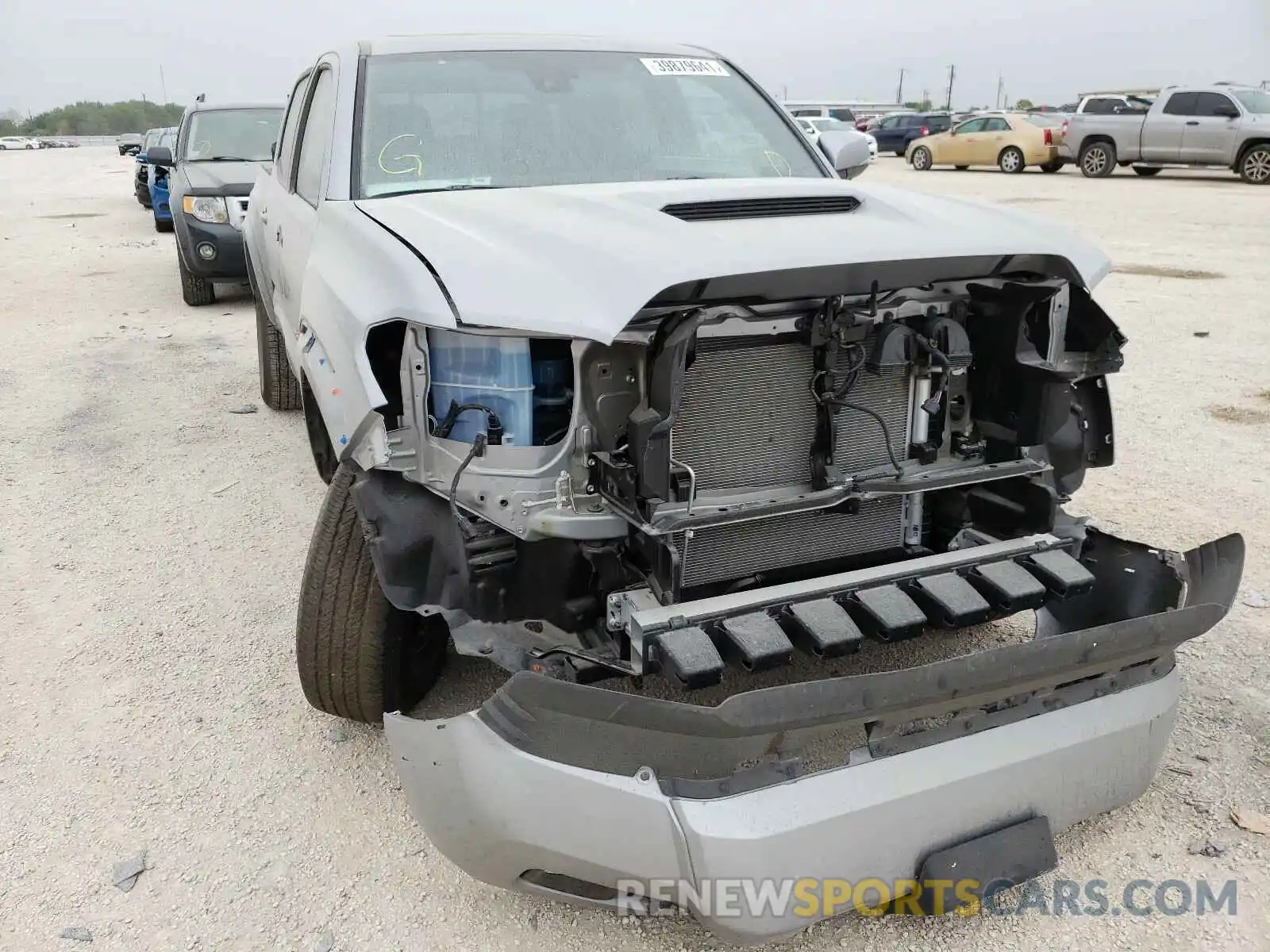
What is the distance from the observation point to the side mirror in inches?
157

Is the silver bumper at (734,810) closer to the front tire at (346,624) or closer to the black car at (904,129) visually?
the front tire at (346,624)

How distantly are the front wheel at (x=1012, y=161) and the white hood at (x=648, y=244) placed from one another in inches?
833

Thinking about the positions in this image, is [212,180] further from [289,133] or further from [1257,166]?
[1257,166]

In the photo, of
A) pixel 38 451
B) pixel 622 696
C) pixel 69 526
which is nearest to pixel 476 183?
pixel 622 696

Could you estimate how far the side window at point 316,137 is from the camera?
3.46 metres

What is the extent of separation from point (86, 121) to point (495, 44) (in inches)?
4595

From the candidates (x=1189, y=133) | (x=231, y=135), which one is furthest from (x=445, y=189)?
(x=1189, y=133)

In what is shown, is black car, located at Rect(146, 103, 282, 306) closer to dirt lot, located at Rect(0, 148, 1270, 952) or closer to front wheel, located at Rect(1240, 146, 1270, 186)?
dirt lot, located at Rect(0, 148, 1270, 952)

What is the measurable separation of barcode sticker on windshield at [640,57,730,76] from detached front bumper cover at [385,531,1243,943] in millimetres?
2621

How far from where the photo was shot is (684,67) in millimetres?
3834

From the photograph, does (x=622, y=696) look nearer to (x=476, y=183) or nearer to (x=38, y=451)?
(x=476, y=183)

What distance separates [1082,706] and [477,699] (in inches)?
66.0

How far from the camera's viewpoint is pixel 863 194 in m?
2.75

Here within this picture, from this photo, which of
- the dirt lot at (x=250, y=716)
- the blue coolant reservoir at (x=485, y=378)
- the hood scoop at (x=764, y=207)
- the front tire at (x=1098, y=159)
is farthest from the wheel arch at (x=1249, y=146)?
the blue coolant reservoir at (x=485, y=378)
